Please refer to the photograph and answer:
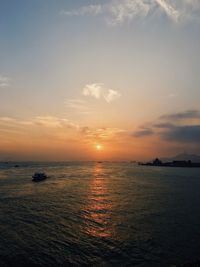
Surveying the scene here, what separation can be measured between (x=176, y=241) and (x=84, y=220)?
48.9 feet

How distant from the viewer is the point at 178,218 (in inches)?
1565

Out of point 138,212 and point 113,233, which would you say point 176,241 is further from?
point 138,212

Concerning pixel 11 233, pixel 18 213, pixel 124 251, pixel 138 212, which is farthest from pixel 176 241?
pixel 18 213

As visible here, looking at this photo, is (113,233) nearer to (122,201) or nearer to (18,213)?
(18,213)

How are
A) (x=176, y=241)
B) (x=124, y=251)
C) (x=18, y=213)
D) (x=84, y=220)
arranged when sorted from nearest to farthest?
(x=124, y=251) < (x=176, y=241) < (x=84, y=220) < (x=18, y=213)

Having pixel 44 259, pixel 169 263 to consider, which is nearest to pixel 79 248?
pixel 44 259

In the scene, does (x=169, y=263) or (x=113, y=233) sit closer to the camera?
(x=169, y=263)

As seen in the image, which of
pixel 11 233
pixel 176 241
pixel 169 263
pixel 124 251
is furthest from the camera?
pixel 11 233

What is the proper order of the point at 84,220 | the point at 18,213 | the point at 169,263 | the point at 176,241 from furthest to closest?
the point at 18,213 < the point at 84,220 < the point at 176,241 < the point at 169,263

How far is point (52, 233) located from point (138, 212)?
17.6 meters

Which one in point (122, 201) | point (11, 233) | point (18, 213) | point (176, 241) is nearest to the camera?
point (176, 241)

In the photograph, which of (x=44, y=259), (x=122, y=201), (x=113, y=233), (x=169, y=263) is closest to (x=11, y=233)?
(x=44, y=259)

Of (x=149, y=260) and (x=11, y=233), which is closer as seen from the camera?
(x=149, y=260)

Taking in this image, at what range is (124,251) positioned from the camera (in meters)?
26.1
